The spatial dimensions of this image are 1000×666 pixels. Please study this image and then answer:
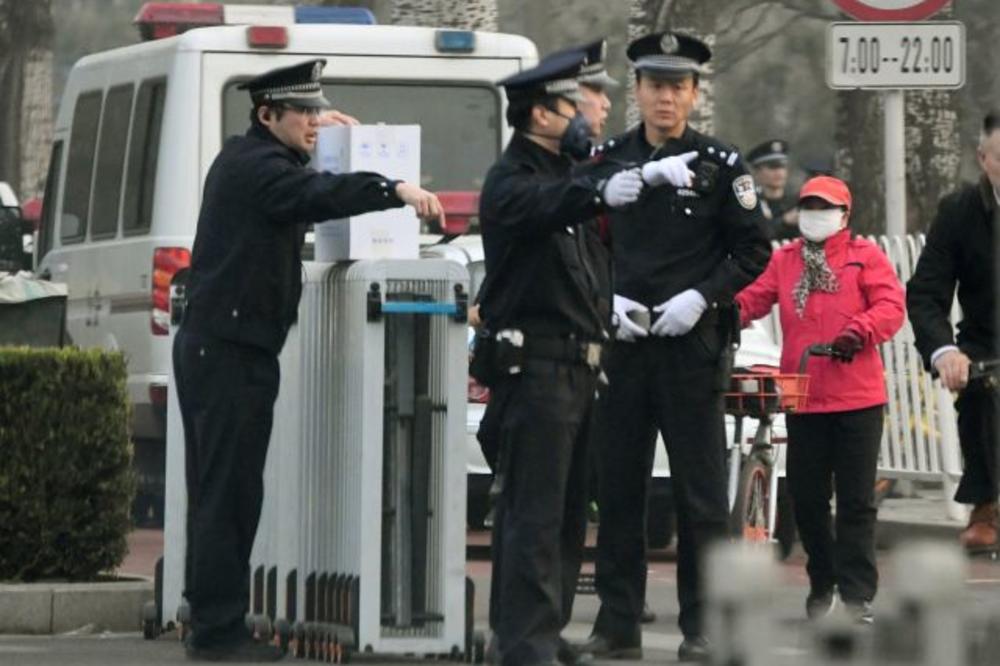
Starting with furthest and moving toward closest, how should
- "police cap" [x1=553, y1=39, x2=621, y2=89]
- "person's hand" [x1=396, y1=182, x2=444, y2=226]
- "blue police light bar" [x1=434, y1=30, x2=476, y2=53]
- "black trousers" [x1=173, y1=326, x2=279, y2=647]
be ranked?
"blue police light bar" [x1=434, y1=30, x2=476, y2=53] → "black trousers" [x1=173, y1=326, x2=279, y2=647] → "police cap" [x1=553, y1=39, x2=621, y2=89] → "person's hand" [x1=396, y1=182, x2=444, y2=226]

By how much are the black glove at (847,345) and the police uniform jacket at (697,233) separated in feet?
4.85

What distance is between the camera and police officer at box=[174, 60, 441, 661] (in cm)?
900

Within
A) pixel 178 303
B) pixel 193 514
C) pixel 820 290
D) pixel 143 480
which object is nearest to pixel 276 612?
pixel 193 514

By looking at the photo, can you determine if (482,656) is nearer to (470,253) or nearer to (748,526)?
(748,526)

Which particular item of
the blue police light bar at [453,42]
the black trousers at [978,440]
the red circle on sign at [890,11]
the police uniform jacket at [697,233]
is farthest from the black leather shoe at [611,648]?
the blue police light bar at [453,42]

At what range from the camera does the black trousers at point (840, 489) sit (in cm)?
1098

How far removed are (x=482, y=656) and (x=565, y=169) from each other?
152cm

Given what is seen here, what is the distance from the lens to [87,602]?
34.0 ft

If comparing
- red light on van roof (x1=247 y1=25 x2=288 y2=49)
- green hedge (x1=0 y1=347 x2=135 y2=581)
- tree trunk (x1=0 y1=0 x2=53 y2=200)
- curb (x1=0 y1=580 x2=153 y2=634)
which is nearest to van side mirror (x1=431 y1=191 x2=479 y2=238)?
red light on van roof (x1=247 y1=25 x2=288 y2=49)

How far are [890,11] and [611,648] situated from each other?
162 inches

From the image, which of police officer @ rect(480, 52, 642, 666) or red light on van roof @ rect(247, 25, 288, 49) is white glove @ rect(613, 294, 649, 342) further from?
red light on van roof @ rect(247, 25, 288, 49)

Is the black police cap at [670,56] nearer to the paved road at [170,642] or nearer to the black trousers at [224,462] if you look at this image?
the black trousers at [224,462]

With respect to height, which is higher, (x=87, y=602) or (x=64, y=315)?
(x=64, y=315)

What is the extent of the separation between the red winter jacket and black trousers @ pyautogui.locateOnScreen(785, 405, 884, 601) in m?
0.08
